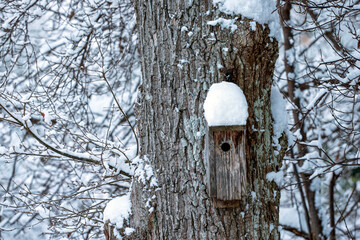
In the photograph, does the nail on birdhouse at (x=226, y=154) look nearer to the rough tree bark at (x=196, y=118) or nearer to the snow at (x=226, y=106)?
the snow at (x=226, y=106)

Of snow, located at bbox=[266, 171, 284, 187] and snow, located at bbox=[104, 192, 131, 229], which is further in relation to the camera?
snow, located at bbox=[104, 192, 131, 229]

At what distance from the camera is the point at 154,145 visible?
7.14 feet

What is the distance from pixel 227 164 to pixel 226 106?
282 millimetres

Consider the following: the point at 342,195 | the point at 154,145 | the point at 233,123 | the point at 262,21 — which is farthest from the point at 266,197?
the point at 342,195

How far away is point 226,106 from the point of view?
1.83 metres

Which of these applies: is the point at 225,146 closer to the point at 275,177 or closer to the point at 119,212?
the point at 275,177

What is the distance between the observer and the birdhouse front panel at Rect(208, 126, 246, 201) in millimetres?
1868

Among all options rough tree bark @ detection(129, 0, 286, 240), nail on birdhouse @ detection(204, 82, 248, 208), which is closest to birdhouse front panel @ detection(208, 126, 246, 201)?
nail on birdhouse @ detection(204, 82, 248, 208)

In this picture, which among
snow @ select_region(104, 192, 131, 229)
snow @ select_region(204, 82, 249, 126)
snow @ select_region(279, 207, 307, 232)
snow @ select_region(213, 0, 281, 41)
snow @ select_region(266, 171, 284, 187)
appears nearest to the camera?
snow @ select_region(204, 82, 249, 126)

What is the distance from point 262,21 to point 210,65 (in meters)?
0.35

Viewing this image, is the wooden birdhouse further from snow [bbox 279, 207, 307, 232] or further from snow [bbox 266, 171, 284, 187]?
snow [bbox 279, 207, 307, 232]

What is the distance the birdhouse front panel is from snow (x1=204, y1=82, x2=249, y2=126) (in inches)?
2.5

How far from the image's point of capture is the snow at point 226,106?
1.82 meters

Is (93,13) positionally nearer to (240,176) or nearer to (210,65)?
(210,65)
